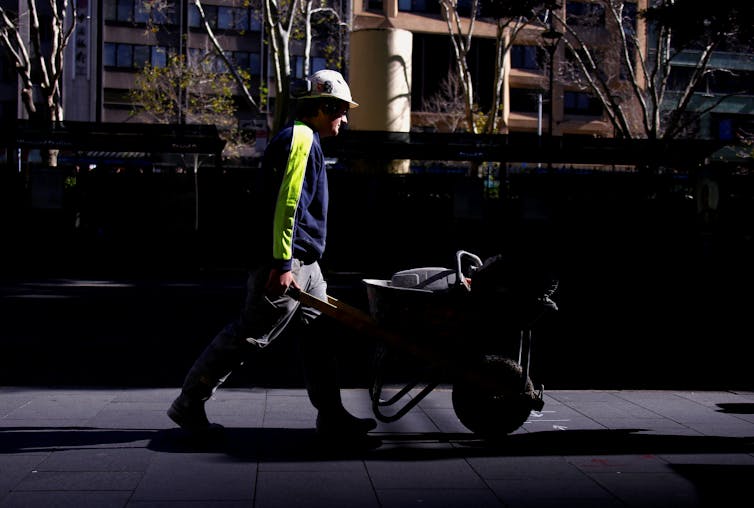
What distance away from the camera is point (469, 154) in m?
20.3

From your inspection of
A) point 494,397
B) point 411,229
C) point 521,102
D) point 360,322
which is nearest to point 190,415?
point 360,322

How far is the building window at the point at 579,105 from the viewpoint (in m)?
62.6

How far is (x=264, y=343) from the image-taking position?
5.09 m

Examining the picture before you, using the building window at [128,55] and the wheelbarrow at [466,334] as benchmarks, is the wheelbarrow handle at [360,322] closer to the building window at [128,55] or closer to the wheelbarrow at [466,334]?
the wheelbarrow at [466,334]

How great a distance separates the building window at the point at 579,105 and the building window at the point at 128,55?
87.1ft

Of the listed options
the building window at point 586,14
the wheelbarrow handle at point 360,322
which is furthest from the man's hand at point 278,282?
the building window at point 586,14

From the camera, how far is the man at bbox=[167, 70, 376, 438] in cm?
495

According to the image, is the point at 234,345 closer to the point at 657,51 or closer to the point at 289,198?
the point at 289,198

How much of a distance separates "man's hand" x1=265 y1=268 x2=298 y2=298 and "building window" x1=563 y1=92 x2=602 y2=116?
5955 centimetres

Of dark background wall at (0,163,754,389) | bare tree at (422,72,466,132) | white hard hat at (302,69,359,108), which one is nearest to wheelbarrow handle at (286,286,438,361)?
white hard hat at (302,69,359,108)

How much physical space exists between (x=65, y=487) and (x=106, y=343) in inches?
231

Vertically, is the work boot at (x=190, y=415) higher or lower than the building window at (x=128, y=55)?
lower

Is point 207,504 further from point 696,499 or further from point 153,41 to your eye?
point 153,41

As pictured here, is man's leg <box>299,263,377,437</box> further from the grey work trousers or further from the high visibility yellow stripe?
the high visibility yellow stripe
